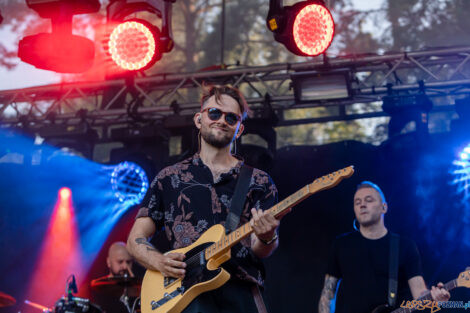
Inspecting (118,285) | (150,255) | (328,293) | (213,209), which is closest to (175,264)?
(150,255)

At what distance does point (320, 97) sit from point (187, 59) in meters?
5.69

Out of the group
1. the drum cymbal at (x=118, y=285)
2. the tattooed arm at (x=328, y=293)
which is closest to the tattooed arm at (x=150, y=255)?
the tattooed arm at (x=328, y=293)

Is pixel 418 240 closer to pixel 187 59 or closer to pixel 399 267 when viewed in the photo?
pixel 399 267

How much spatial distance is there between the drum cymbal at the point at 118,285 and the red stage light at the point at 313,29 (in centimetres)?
307

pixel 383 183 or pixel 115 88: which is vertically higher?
pixel 115 88

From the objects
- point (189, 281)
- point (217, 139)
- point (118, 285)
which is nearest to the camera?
point (189, 281)

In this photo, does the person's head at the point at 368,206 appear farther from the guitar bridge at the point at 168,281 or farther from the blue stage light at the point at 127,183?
the blue stage light at the point at 127,183

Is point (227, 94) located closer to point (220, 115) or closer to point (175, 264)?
point (220, 115)

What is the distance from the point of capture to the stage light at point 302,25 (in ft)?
15.9

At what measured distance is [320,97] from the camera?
6898mm

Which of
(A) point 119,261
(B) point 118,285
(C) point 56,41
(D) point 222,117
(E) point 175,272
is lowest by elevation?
(B) point 118,285

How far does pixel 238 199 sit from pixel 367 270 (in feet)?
7.38

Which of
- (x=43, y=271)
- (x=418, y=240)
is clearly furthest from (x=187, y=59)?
(x=418, y=240)

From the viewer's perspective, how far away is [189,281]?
108 inches
